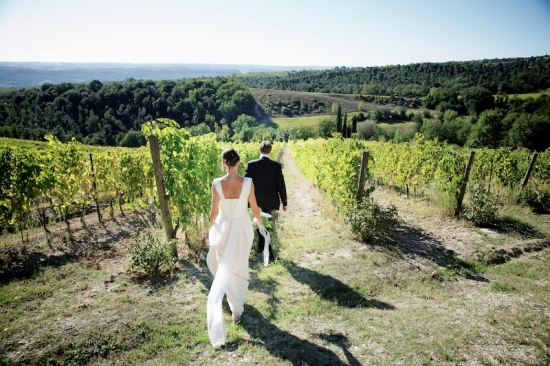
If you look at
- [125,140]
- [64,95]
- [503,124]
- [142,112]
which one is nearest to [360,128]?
[503,124]

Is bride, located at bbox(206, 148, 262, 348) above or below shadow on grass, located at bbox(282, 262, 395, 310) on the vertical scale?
above

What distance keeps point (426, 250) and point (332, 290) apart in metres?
3.06

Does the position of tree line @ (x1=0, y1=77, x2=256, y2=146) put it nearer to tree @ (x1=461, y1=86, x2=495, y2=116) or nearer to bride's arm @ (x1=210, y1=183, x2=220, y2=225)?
tree @ (x1=461, y1=86, x2=495, y2=116)

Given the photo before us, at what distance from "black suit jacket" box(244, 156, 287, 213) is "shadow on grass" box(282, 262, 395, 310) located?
140cm

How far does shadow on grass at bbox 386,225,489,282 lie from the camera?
5.72m

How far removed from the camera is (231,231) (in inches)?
148

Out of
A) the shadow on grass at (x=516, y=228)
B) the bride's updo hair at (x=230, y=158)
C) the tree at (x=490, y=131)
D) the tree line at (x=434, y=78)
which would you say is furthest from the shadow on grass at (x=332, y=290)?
the tree line at (x=434, y=78)

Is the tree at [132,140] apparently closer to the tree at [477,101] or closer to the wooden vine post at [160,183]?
the wooden vine post at [160,183]

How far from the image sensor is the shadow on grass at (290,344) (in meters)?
3.21

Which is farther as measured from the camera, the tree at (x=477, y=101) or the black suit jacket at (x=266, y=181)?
the tree at (x=477, y=101)

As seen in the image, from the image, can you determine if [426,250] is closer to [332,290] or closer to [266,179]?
[332,290]

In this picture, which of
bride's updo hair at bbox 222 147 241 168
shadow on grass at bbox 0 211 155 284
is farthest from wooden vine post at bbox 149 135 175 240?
bride's updo hair at bbox 222 147 241 168

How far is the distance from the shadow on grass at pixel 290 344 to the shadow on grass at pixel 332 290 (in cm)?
90

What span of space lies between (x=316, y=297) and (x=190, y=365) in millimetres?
2172
